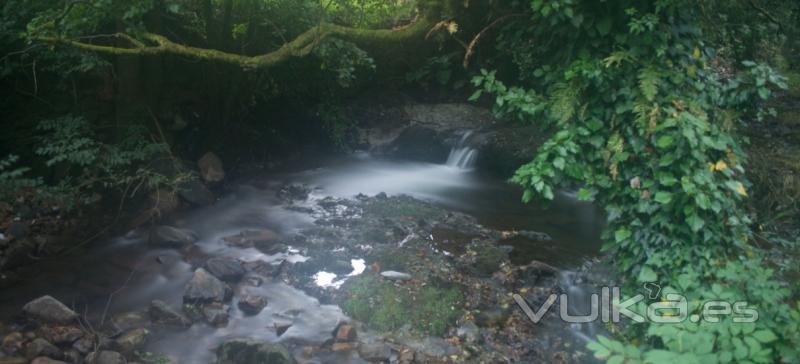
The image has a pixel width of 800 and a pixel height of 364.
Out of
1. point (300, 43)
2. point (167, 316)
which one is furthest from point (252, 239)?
point (300, 43)

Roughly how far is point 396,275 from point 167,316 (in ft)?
8.13

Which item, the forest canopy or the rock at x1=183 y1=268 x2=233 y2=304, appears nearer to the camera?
the forest canopy

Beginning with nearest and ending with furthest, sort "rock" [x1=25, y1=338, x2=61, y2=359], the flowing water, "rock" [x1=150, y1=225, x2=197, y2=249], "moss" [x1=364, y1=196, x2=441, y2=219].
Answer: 1. "rock" [x1=25, y1=338, x2=61, y2=359]
2. the flowing water
3. "rock" [x1=150, y1=225, x2=197, y2=249]
4. "moss" [x1=364, y1=196, x2=441, y2=219]

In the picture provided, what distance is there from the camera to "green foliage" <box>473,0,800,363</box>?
160 inches

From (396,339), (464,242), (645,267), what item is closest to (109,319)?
(396,339)

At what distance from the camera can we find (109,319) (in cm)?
593

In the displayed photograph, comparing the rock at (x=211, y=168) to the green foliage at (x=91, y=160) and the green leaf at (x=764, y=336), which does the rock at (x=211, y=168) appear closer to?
the green foliage at (x=91, y=160)

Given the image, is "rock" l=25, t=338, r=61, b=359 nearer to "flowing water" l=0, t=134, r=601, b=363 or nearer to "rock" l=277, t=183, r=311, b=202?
"flowing water" l=0, t=134, r=601, b=363

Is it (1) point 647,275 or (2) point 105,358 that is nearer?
(1) point 647,275

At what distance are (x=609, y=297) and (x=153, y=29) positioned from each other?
22.9 ft

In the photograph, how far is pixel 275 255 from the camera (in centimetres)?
768

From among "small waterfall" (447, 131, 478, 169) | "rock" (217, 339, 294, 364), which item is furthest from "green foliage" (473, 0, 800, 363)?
"small waterfall" (447, 131, 478, 169)

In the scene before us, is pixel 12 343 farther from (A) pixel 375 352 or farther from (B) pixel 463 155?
(B) pixel 463 155

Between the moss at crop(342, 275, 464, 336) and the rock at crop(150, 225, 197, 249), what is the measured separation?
242 cm
